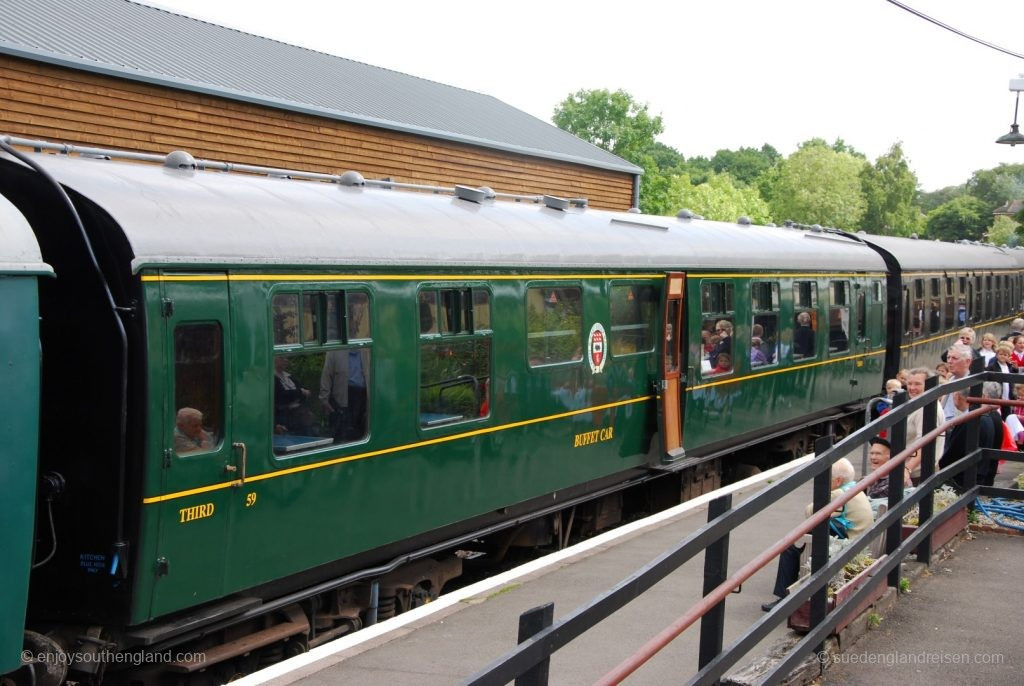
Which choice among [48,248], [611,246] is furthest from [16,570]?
[611,246]

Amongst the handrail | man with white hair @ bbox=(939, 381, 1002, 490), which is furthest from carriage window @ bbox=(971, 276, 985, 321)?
the handrail

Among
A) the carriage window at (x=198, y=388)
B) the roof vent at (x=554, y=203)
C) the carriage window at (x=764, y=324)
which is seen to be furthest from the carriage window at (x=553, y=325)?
the carriage window at (x=764, y=324)

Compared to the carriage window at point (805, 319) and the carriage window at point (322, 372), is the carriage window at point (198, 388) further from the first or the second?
the carriage window at point (805, 319)

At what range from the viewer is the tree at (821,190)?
86.3 meters

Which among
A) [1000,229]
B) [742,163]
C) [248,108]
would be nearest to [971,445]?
[248,108]

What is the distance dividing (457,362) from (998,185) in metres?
157

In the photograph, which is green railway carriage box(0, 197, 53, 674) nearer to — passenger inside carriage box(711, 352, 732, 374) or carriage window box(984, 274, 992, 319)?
passenger inside carriage box(711, 352, 732, 374)

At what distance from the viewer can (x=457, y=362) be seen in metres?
8.08

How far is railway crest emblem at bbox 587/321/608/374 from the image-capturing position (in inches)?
389

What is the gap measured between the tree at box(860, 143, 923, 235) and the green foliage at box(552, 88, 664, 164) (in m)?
19.0

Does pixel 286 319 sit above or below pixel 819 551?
above

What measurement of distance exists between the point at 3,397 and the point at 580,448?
18.9ft

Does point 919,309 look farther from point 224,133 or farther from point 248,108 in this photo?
point 224,133

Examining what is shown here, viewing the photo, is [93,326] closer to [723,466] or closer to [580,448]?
[580,448]
